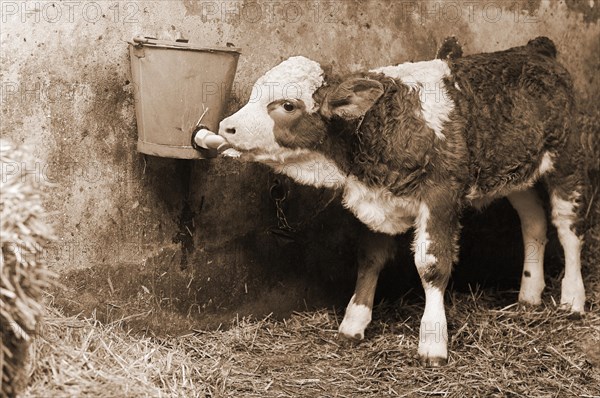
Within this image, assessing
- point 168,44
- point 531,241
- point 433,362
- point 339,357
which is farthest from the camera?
point 531,241

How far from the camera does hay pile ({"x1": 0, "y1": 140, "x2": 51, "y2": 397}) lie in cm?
359

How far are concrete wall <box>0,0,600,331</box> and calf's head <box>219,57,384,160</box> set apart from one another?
0.53 meters

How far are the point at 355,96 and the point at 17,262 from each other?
234 cm

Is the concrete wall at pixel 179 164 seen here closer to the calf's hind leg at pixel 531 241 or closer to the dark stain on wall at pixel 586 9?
the dark stain on wall at pixel 586 9

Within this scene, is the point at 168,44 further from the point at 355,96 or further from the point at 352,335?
the point at 352,335

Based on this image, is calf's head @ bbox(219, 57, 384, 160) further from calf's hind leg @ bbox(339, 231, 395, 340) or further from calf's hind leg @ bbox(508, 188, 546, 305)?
calf's hind leg @ bbox(508, 188, 546, 305)

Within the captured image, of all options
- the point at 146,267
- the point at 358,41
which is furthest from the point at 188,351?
the point at 358,41

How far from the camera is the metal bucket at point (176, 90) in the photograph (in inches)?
191

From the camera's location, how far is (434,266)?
550 cm

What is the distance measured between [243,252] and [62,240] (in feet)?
4.19

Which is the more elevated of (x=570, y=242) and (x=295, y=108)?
(x=295, y=108)

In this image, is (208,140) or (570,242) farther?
(570,242)

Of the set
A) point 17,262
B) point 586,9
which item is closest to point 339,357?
point 17,262

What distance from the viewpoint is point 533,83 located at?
240 inches
